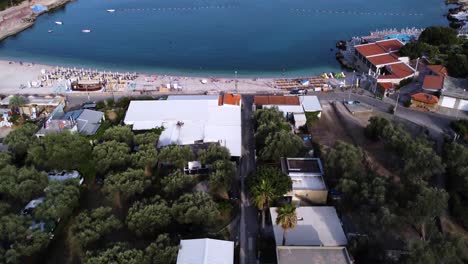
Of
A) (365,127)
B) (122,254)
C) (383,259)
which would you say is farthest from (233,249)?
(365,127)

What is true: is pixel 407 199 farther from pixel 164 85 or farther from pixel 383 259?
pixel 164 85

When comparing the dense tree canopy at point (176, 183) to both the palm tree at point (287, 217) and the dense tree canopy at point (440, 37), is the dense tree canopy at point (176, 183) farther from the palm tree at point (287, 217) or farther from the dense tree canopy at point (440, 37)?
the dense tree canopy at point (440, 37)

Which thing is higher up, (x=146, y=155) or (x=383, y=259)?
(x=146, y=155)

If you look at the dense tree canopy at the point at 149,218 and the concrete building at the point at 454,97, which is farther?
the concrete building at the point at 454,97

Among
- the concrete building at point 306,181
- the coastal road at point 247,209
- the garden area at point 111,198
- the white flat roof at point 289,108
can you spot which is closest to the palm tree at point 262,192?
the coastal road at point 247,209

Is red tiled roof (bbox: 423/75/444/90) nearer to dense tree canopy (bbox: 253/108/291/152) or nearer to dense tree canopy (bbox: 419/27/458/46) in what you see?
dense tree canopy (bbox: 419/27/458/46)

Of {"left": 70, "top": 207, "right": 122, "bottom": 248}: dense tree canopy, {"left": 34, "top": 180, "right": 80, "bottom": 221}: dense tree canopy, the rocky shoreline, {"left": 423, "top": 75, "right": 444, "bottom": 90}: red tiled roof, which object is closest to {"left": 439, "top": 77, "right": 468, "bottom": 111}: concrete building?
{"left": 423, "top": 75, "right": 444, "bottom": 90}: red tiled roof
